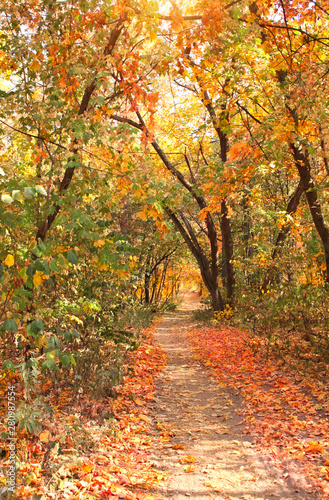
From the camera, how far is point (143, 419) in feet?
16.2

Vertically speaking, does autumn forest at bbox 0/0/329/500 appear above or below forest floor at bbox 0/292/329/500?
above

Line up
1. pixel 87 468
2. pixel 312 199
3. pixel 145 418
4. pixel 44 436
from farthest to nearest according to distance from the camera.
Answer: pixel 312 199, pixel 145 418, pixel 44 436, pixel 87 468

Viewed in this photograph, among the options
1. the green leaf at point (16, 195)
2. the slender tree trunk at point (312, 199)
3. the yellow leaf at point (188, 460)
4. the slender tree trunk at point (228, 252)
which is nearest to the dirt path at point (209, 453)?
the yellow leaf at point (188, 460)

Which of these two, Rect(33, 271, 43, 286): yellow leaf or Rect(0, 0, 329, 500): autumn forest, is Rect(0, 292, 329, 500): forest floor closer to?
Rect(0, 0, 329, 500): autumn forest

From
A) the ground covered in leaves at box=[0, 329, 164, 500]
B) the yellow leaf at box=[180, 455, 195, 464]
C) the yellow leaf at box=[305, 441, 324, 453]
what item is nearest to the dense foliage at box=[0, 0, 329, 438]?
the ground covered in leaves at box=[0, 329, 164, 500]

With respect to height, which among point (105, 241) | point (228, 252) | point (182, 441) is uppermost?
point (228, 252)

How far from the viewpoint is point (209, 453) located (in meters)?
3.95

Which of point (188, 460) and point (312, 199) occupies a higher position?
point (312, 199)

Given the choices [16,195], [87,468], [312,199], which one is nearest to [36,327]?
[16,195]

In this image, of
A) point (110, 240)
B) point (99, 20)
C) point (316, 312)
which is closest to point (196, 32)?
point (99, 20)

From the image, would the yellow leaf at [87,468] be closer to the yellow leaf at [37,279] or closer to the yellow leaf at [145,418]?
the yellow leaf at [145,418]

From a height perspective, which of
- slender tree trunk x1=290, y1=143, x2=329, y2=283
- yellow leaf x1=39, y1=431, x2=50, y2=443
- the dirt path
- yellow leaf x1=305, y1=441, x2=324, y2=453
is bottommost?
the dirt path

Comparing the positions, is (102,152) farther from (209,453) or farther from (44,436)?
(209,453)

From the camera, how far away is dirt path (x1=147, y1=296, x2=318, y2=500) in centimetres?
319
